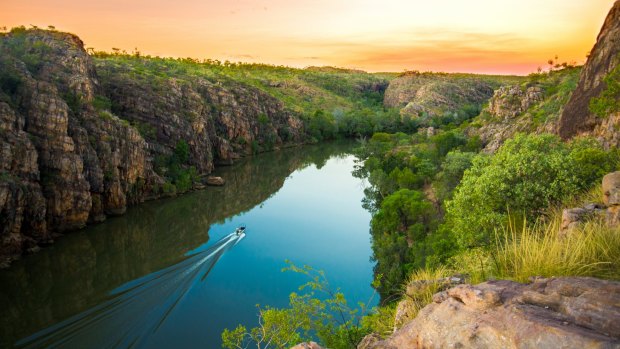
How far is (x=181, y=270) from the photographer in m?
29.8

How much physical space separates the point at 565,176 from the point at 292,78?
157864 millimetres

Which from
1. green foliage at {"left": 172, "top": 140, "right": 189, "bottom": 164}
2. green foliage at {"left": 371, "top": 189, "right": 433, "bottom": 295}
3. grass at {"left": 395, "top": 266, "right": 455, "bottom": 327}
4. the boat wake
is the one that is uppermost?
grass at {"left": 395, "top": 266, "right": 455, "bottom": 327}

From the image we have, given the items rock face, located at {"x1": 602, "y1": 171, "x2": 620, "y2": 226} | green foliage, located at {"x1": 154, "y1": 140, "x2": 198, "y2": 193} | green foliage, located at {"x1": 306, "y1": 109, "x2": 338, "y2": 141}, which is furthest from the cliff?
green foliage, located at {"x1": 306, "y1": 109, "x2": 338, "y2": 141}

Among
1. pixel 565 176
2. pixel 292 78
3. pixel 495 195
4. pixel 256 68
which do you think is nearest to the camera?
pixel 565 176

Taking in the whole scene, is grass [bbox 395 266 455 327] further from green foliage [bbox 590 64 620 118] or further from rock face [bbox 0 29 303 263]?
rock face [bbox 0 29 303 263]

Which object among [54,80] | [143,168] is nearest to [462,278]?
[143,168]

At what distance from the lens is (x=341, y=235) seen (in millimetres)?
38500

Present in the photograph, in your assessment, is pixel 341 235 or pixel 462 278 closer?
pixel 462 278

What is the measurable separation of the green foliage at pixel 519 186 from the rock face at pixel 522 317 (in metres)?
10.1

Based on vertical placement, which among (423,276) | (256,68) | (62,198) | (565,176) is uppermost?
(256,68)

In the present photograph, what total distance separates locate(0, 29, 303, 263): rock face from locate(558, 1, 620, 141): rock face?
41567 mm

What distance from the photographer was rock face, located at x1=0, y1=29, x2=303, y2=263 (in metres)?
32.8

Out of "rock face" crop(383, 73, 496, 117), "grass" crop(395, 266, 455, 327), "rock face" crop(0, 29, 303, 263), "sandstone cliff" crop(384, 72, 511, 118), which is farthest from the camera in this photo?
"rock face" crop(383, 73, 496, 117)

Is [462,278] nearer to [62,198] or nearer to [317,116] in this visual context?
[62,198]
